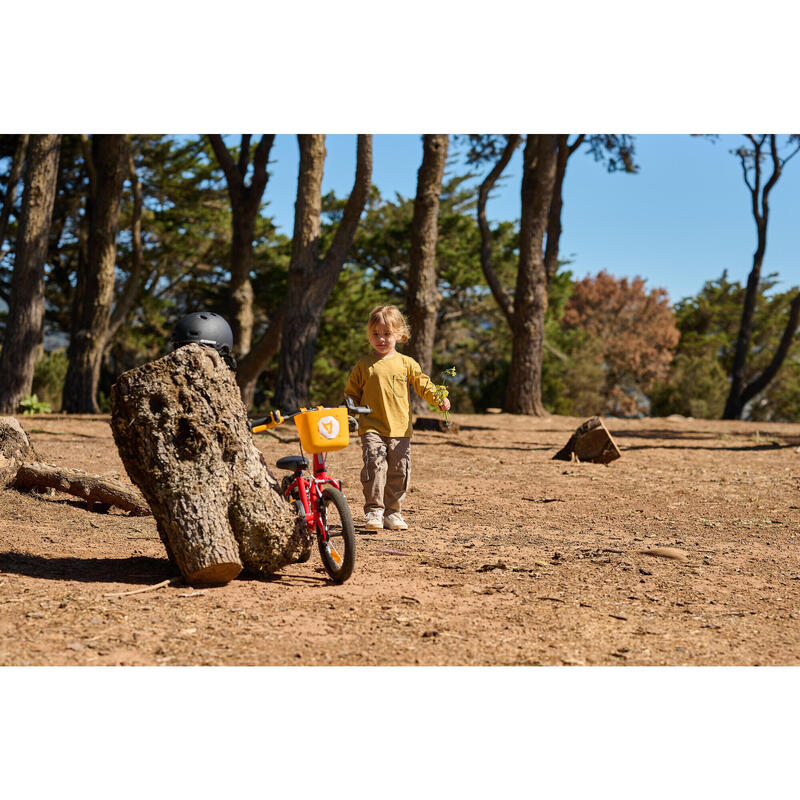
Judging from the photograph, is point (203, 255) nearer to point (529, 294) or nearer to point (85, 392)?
point (85, 392)

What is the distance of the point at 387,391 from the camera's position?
20.0 feet

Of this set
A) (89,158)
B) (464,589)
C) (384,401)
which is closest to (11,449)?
(384,401)

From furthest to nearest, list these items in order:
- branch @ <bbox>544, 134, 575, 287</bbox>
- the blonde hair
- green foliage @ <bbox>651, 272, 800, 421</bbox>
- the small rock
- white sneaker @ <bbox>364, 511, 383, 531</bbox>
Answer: green foliage @ <bbox>651, 272, 800, 421</bbox> → branch @ <bbox>544, 134, 575, 287</bbox> → white sneaker @ <bbox>364, 511, 383, 531</bbox> → the blonde hair → the small rock

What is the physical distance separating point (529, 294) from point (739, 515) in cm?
982

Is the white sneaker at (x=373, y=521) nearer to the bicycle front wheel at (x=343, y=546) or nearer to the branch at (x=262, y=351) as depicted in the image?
the bicycle front wheel at (x=343, y=546)

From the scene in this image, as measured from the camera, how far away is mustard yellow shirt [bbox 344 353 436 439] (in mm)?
6074

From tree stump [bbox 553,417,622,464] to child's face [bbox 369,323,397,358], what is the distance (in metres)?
4.63

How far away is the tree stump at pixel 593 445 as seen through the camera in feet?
33.2

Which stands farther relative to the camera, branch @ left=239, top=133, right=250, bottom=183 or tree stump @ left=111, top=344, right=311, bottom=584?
branch @ left=239, top=133, right=250, bottom=183

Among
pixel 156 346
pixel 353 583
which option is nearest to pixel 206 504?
pixel 353 583

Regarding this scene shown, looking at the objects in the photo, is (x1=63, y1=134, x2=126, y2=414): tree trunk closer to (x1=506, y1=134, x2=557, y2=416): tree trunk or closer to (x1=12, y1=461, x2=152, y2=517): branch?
(x1=506, y1=134, x2=557, y2=416): tree trunk

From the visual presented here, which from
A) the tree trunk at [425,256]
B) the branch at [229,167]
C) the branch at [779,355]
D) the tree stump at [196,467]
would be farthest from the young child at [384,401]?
the branch at [779,355]

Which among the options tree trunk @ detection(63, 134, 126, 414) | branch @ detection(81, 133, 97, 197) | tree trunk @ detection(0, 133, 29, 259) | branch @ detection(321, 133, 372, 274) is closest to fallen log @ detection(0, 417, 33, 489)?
branch @ detection(321, 133, 372, 274)

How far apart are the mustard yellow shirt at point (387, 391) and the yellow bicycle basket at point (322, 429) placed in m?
1.02
